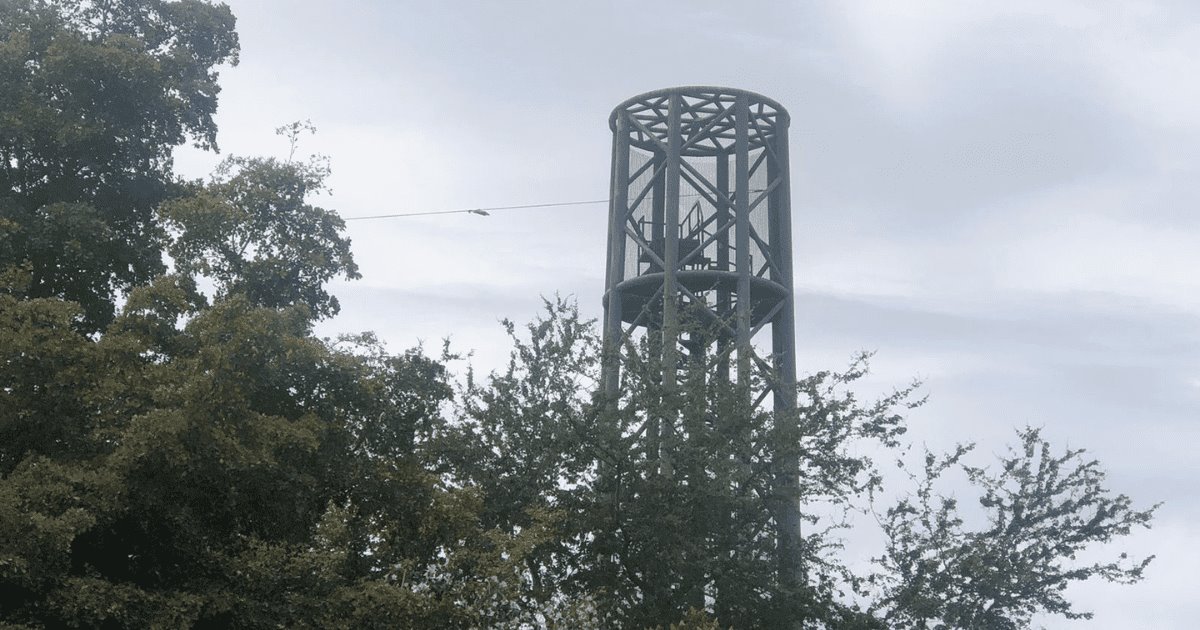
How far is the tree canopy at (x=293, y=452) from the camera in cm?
1661

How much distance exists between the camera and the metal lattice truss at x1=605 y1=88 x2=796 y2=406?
26.1 metres

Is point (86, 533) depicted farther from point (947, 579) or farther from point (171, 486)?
point (947, 579)

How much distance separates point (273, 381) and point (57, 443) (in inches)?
102

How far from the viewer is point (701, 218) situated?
2775cm

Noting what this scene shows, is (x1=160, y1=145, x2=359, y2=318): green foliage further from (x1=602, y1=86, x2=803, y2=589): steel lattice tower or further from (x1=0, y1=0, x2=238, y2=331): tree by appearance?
(x1=602, y1=86, x2=803, y2=589): steel lattice tower

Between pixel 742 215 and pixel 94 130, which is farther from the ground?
pixel 742 215

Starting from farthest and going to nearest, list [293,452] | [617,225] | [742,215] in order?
1. [617,225]
2. [742,215]
3. [293,452]

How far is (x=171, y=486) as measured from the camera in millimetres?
17031

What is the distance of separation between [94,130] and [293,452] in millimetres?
5233

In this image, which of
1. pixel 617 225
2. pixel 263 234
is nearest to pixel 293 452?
pixel 263 234

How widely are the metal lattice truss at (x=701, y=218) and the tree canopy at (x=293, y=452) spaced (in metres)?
3.58

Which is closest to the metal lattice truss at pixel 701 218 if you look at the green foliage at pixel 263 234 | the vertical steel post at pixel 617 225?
the vertical steel post at pixel 617 225

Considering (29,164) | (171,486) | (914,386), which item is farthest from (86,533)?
(914,386)

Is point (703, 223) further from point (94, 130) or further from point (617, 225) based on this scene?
point (94, 130)
